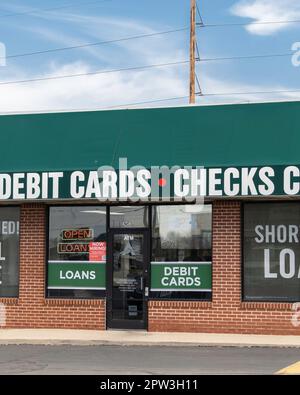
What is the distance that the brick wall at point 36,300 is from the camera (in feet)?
50.4

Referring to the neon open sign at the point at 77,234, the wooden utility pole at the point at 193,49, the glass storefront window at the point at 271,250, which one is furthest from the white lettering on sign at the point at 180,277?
the wooden utility pole at the point at 193,49

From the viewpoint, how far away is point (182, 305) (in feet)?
48.6

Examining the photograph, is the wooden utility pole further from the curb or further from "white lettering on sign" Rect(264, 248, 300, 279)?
the curb

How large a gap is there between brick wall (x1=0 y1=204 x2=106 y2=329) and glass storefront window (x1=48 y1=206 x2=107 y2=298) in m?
0.23

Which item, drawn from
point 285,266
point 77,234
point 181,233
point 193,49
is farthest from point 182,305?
point 193,49

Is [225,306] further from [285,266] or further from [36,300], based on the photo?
[36,300]

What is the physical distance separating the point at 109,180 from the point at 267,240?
356cm

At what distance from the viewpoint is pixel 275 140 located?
1423 cm

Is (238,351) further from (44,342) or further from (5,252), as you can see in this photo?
(5,252)

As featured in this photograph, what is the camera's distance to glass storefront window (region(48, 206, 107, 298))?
15438 mm

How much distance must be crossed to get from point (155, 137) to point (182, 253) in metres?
A: 2.57

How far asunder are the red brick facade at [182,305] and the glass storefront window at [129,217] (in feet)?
5.13

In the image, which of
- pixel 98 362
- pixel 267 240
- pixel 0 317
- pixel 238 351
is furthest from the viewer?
pixel 0 317
